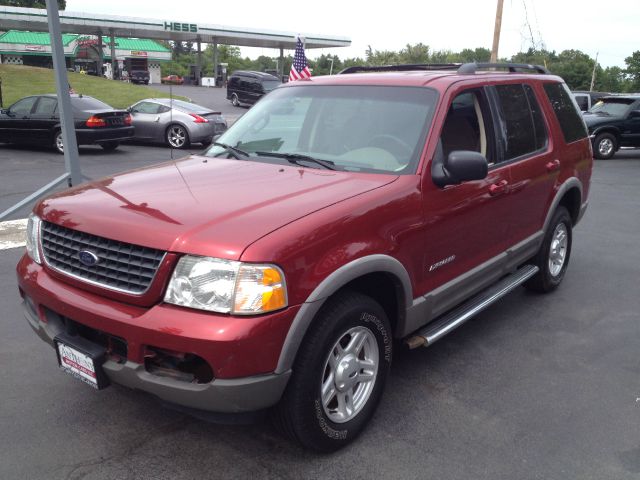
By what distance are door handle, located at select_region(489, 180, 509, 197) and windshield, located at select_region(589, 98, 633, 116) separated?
14662mm

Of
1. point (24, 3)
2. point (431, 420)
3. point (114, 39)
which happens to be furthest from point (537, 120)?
Answer: point (24, 3)

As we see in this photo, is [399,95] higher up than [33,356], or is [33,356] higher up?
[399,95]

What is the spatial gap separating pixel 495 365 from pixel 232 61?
323 ft

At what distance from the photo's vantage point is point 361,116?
382 cm

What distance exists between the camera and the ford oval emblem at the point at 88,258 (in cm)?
276

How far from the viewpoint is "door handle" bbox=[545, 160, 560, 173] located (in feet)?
15.8

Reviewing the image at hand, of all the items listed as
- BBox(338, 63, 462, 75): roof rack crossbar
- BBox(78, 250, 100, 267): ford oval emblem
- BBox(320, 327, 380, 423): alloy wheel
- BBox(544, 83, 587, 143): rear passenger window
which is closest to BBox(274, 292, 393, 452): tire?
BBox(320, 327, 380, 423): alloy wheel

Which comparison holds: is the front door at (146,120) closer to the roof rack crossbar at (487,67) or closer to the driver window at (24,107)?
the driver window at (24,107)

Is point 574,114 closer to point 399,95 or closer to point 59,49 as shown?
point 399,95

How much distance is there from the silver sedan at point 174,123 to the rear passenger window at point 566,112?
11.7 meters

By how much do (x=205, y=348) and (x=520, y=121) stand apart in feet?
10.7

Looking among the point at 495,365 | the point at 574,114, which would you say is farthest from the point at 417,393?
the point at 574,114

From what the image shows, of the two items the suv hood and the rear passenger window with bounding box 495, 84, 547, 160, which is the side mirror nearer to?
the suv hood

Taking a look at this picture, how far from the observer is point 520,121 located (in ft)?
15.0
